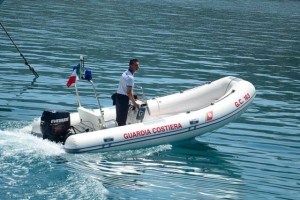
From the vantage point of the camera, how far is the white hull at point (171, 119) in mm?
14571

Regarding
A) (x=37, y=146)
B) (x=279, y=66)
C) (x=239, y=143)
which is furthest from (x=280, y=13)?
(x=37, y=146)

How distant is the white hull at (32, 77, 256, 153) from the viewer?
1457 centimetres

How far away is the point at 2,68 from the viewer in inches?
941

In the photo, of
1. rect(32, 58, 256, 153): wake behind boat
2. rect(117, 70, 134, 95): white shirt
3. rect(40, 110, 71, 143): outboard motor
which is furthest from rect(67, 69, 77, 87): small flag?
rect(117, 70, 134, 95): white shirt

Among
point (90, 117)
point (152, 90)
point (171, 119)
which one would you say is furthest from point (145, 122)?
point (152, 90)

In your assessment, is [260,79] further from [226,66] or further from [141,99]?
[141,99]

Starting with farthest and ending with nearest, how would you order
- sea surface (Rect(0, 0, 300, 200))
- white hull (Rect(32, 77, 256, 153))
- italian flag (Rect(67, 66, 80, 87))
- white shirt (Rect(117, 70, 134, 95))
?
italian flag (Rect(67, 66, 80, 87)), white shirt (Rect(117, 70, 134, 95)), white hull (Rect(32, 77, 256, 153)), sea surface (Rect(0, 0, 300, 200))

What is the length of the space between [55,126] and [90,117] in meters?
0.99

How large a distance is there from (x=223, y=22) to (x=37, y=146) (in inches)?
1209

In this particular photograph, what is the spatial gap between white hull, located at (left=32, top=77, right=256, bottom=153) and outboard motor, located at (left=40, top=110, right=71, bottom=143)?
20.7 inches

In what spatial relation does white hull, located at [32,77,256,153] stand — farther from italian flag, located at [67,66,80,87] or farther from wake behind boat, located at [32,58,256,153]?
italian flag, located at [67,66,80,87]

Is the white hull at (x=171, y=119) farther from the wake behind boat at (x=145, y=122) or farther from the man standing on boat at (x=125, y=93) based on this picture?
the man standing on boat at (x=125, y=93)

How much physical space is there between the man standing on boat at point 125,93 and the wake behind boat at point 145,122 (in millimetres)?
243

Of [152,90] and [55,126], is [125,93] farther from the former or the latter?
[152,90]
